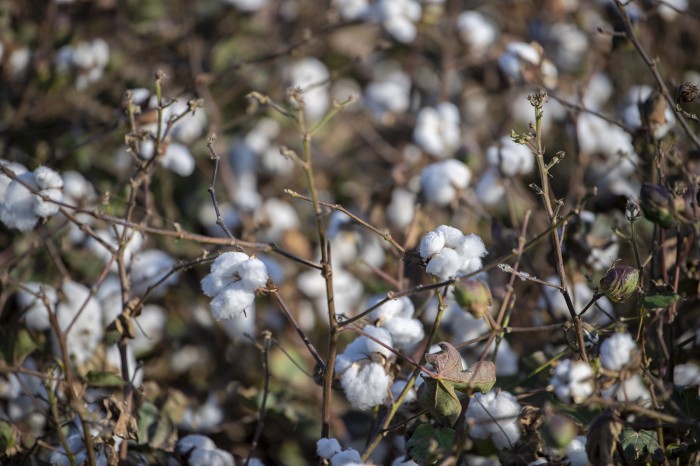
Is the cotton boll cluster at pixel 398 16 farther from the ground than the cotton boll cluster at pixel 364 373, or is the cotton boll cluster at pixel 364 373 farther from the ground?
the cotton boll cluster at pixel 398 16

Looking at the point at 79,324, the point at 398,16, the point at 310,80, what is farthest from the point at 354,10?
the point at 79,324

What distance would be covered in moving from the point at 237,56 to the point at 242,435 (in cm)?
132

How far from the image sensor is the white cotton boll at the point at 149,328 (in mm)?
1816

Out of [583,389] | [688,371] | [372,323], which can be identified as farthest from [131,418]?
[688,371]

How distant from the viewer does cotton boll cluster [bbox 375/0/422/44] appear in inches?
79.2

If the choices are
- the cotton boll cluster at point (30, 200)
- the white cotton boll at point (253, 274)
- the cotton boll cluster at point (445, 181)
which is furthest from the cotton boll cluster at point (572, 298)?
the cotton boll cluster at point (30, 200)

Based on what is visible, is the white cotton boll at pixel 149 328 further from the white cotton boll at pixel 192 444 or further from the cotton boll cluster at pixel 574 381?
the cotton boll cluster at pixel 574 381

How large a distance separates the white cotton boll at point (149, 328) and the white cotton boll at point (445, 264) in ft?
3.22

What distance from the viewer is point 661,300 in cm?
107

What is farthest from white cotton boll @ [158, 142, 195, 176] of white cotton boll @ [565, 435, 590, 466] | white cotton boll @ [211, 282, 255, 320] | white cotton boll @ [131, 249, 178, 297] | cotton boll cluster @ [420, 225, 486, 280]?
white cotton boll @ [565, 435, 590, 466]

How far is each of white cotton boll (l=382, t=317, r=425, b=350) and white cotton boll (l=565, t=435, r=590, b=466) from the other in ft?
0.95

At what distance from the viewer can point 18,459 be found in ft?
4.23

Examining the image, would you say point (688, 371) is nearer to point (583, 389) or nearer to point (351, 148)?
point (583, 389)

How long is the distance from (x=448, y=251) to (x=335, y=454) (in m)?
0.34
